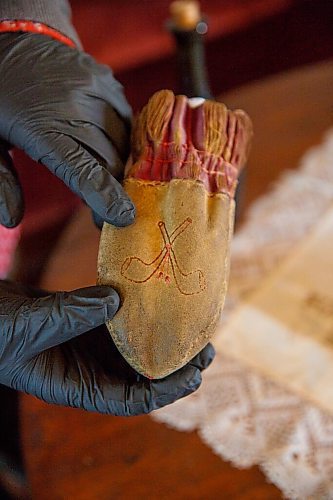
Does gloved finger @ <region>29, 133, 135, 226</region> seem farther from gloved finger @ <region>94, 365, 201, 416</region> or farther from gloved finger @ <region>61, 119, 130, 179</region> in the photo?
gloved finger @ <region>94, 365, 201, 416</region>

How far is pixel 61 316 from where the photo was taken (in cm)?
50

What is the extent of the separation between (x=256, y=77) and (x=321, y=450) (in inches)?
59.2

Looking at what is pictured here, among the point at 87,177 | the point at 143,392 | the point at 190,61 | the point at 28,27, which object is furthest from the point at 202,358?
the point at 190,61

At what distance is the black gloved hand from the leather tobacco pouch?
24 millimetres

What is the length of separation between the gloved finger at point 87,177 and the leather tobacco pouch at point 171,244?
2 cm

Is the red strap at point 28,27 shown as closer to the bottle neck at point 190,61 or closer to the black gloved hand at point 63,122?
the black gloved hand at point 63,122

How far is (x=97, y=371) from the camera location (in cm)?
54

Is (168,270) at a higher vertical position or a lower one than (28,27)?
lower

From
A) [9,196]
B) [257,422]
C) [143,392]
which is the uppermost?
[9,196]

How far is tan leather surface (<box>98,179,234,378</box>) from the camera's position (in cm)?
51

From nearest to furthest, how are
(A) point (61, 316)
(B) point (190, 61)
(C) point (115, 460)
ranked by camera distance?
1. (A) point (61, 316)
2. (C) point (115, 460)
3. (B) point (190, 61)

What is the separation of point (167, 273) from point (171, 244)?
23mm

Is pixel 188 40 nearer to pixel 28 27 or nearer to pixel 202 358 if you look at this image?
pixel 28 27

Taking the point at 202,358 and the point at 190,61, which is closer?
the point at 202,358
